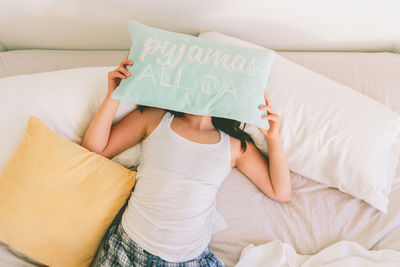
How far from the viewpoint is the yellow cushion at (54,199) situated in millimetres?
741

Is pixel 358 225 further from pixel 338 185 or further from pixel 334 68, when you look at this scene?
pixel 334 68

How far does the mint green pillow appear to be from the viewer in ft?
2.42

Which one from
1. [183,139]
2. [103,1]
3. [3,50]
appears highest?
[103,1]

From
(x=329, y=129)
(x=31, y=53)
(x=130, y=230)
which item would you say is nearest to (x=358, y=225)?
(x=329, y=129)

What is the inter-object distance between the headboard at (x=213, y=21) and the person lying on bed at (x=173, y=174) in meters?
0.40

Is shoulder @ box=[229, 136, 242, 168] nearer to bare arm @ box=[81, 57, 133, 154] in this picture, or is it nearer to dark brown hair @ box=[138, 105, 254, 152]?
dark brown hair @ box=[138, 105, 254, 152]

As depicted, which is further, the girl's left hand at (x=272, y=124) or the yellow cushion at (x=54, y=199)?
the girl's left hand at (x=272, y=124)

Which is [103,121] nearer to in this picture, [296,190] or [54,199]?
[54,199]

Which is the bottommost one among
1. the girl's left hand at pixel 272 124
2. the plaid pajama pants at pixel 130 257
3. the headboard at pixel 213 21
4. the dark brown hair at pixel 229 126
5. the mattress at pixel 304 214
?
the plaid pajama pants at pixel 130 257

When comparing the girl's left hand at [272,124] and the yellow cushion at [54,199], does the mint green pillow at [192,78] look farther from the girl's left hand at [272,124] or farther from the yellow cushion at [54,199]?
the yellow cushion at [54,199]

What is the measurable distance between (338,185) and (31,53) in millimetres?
1403

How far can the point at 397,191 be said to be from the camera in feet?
3.11

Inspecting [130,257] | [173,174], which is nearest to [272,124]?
[173,174]

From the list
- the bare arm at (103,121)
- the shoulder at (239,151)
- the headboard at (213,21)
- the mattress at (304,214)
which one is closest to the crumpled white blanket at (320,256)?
the mattress at (304,214)
